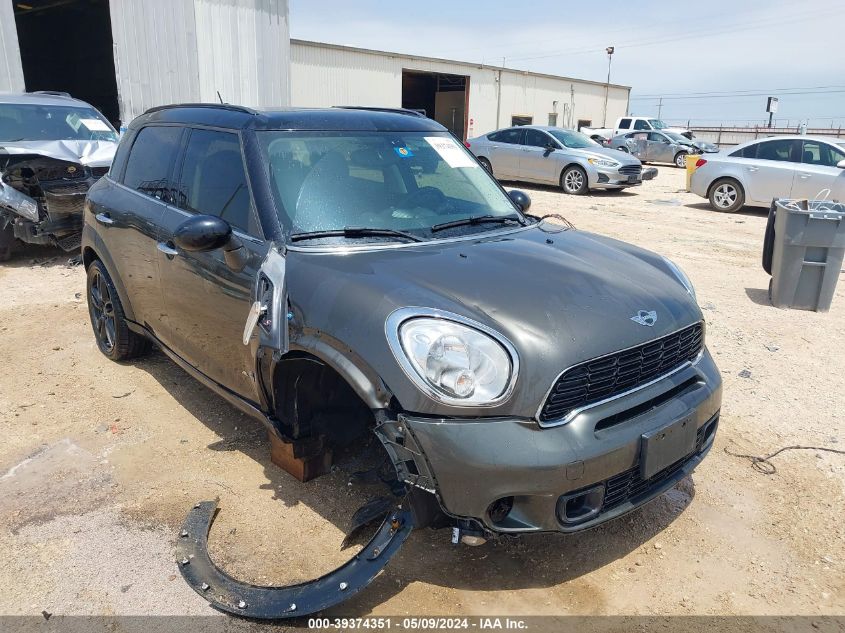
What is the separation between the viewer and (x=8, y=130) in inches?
339

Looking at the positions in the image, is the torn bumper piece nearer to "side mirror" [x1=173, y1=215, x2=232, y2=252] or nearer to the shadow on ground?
the shadow on ground

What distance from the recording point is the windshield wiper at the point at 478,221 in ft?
10.9

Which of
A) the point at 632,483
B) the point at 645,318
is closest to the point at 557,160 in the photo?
the point at 645,318

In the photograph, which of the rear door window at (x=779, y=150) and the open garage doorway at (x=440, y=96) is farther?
the open garage doorway at (x=440, y=96)

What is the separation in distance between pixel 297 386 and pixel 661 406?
5.30ft

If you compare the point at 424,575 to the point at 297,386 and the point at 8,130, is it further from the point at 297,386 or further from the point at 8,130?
the point at 8,130

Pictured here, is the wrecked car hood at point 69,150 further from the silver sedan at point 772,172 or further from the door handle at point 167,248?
the silver sedan at point 772,172

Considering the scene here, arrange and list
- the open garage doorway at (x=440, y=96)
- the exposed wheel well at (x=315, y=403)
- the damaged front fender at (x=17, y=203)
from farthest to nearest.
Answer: the open garage doorway at (x=440, y=96) → the damaged front fender at (x=17, y=203) → the exposed wheel well at (x=315, y=403)

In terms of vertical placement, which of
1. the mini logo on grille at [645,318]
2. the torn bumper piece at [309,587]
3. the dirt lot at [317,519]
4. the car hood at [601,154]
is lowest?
the dirt lot at [317,519]

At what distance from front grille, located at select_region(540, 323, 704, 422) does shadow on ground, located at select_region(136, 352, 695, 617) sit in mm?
746

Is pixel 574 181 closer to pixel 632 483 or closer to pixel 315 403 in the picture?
pixel 315 403

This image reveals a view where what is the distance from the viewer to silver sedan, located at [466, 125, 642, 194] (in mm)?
14984

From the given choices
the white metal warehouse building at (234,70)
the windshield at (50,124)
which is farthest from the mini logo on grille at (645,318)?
the windshield at (50,124)

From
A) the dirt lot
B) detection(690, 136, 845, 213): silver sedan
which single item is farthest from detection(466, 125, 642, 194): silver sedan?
the dirt lot
